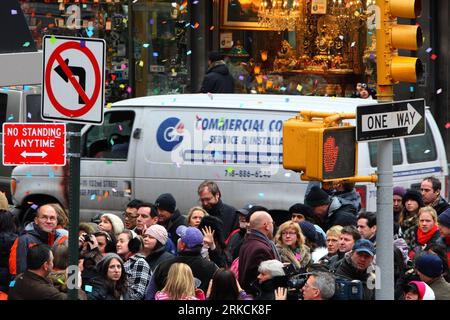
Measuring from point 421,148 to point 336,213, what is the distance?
102 inches

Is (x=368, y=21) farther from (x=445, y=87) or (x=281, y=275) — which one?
(x=281, y=275)

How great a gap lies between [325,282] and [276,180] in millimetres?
6095

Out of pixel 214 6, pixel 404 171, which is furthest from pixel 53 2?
pixel 404 171

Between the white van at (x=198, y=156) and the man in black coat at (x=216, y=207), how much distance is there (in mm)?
1302

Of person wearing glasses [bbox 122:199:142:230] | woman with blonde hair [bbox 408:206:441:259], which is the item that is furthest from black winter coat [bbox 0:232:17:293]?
woman with blonde hair [bbox 408:206:441:259]

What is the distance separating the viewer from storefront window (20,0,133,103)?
21578mm

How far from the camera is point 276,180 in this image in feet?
48.1

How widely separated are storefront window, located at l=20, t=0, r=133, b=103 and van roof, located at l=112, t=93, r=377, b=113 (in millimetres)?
6354

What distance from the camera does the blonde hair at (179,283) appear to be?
876 centimetres

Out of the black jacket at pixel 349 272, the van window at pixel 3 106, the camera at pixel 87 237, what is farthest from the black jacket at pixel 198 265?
the van window at pixel 3 106

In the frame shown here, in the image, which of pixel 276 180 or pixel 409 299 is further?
pixel 276 180

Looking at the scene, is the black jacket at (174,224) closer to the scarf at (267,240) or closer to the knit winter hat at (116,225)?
the knit winter hat at (116,225)

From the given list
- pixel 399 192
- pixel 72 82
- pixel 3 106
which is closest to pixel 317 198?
pixel 399 192

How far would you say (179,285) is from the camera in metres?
8.79
